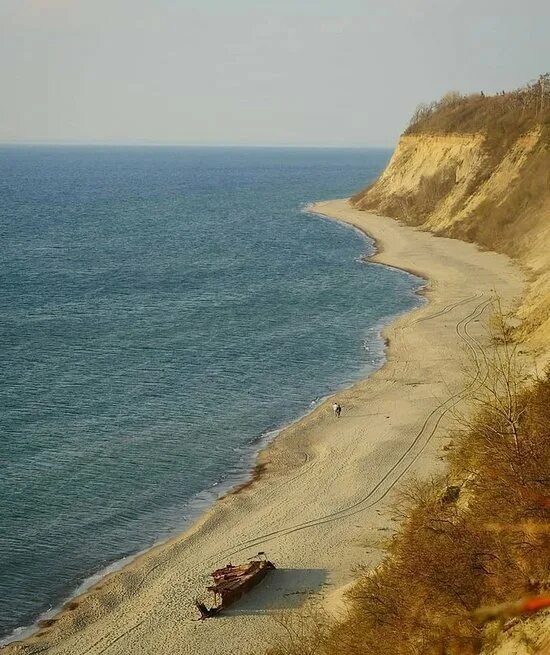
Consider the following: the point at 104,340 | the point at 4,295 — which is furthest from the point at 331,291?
the point at 4,295

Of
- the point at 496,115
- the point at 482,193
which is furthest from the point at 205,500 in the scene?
the point at 496,115

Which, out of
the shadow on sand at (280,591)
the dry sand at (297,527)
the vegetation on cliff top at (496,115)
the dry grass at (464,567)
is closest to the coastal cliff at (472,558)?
the dry grass at (464,567)

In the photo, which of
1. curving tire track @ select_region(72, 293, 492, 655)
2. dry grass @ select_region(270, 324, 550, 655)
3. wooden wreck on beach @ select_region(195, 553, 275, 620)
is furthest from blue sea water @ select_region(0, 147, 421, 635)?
dry grass @ select_region(270, 324, 550, 655)

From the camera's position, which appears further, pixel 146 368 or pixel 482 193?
pixel 482 193

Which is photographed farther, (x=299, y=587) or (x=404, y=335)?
(x=404, y=335)

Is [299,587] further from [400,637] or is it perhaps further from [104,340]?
[104,340]

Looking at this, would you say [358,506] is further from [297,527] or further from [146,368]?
[146,368]
